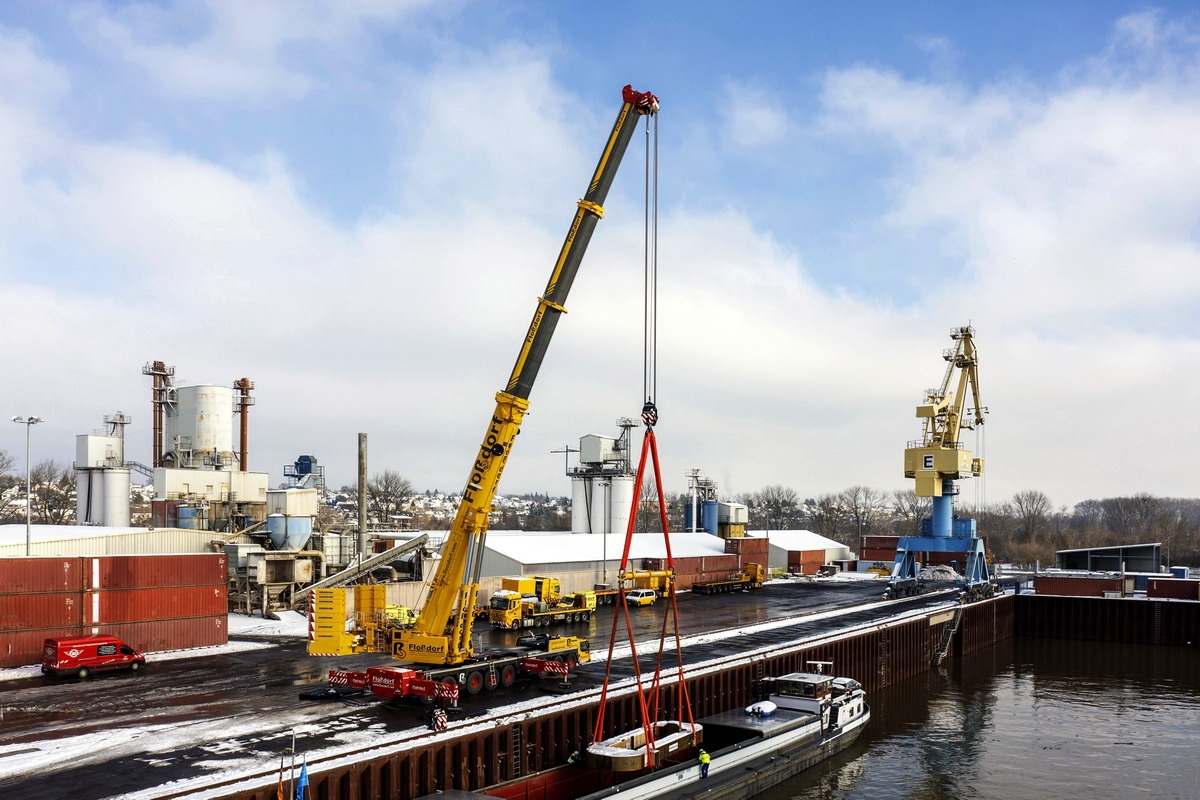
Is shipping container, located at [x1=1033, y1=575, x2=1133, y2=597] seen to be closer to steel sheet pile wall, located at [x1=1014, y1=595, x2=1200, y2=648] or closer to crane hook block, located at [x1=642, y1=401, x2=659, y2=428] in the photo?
steel sheet pile wall, located at [x1=1014, y1=595, x2=1200, y2=648]

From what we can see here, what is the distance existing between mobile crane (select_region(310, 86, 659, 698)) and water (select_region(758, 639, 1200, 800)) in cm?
1292

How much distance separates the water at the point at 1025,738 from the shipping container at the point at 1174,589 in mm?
13628

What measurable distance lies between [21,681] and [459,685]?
19.2 meters

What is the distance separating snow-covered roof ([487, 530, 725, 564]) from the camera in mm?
70875

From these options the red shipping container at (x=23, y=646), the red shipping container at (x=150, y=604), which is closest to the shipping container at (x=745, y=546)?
the red shipping container at (x=150, y=604)

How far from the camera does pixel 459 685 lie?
108 feet

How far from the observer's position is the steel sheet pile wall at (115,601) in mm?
39844

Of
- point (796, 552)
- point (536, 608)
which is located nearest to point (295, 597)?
point (536, 608)

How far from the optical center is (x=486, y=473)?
32750 millimetres

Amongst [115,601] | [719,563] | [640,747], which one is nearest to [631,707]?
[640,747]

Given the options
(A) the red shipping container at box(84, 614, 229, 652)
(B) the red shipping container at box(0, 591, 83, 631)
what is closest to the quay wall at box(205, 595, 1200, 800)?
(A) the red shipping container at box(84, 614, 229, 652)

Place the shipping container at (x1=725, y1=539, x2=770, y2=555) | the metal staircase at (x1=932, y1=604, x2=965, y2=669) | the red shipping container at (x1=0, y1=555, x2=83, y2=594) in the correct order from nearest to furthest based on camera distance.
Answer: the red shipping container at (x1=0, y1=555, x2=83, y2=594)
the metal staircase at (x1=932, y1=604, x2=965, y2=669)
the shipping container at (x1=725, y1=539, x2=770, y2=555)

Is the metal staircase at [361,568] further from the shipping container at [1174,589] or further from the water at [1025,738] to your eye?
the shipping container at [1174,589]

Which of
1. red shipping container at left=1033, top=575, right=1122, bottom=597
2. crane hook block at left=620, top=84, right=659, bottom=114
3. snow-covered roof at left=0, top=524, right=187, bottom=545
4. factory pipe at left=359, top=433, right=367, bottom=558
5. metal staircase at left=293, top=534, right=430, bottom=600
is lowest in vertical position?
red shipping container at left=1033, top=575, right=1122, bottom=597
